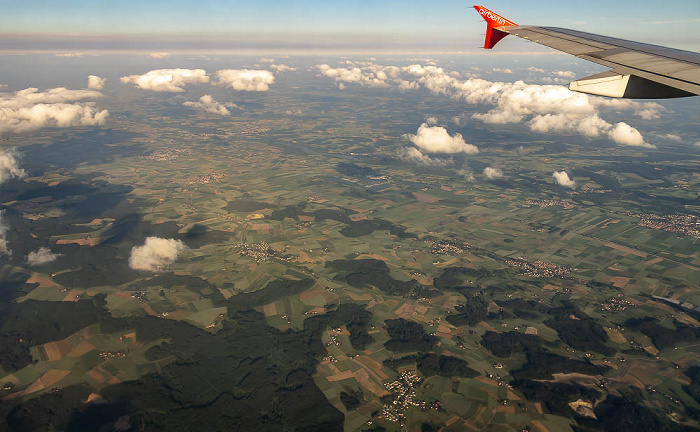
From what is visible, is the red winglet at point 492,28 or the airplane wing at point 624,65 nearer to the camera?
the airplane wing at point 624,65

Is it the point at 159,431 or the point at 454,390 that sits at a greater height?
the point at 454,390

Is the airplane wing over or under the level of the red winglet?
under

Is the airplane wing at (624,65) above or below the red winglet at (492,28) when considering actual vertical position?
below

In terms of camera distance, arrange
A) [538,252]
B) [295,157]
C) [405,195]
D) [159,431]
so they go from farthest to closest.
→ [295,157] → [405,195] → [538,252] → [159,431]

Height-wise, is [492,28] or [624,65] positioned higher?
[492,28]

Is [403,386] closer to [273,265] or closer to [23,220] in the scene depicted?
[273,265]

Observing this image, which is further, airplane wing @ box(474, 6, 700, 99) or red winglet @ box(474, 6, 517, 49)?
red winglet @ box(474, 6, 517, 49)

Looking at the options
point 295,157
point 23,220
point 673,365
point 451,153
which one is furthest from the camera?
point 451,153

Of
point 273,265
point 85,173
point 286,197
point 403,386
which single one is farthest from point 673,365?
point 85,173
